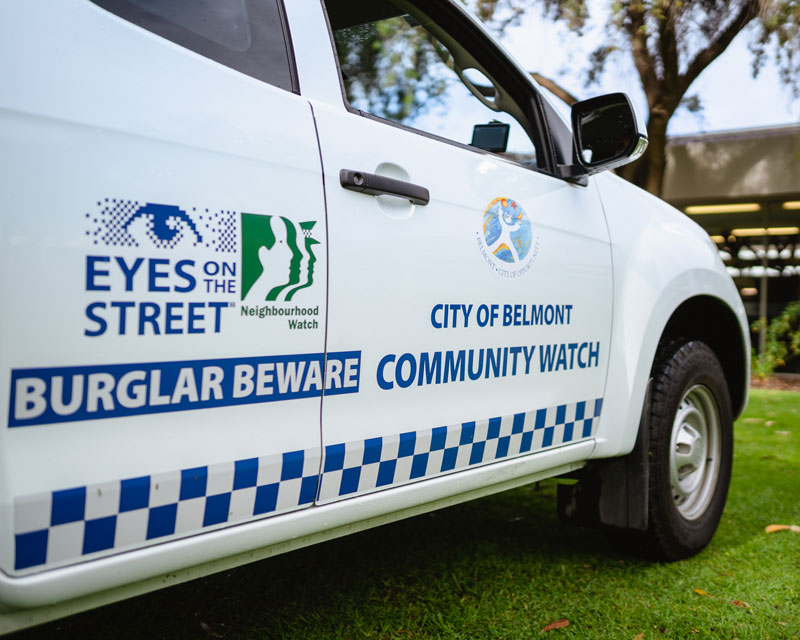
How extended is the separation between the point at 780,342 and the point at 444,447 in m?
9.86

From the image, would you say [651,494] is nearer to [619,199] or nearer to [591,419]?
[591,419]

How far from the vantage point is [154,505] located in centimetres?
119

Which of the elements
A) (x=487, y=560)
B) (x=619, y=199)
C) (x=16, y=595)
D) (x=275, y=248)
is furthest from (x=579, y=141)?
(x=16, y=595)

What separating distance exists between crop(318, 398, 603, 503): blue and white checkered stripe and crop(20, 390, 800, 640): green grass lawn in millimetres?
556

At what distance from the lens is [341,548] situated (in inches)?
105

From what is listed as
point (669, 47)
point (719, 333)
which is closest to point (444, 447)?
point (719, 333)

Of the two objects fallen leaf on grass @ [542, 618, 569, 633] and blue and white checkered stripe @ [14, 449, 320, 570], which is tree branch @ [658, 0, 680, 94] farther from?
blue and white checkered stripe @ [14, 449, 320, 570]

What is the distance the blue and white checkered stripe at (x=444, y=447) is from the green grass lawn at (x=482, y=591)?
556 millimetres

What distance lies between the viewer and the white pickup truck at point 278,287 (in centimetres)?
107

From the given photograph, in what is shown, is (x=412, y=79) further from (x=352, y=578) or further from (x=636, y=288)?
(x=352, y=578)

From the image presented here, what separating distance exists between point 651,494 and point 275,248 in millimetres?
1686

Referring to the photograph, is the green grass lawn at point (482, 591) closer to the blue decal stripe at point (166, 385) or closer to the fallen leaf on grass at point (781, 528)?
the fallen leaf on grass at point (781, 528)

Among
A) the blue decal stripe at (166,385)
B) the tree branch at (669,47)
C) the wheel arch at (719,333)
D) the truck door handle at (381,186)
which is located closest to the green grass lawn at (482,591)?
the wheel arch at (719,333)

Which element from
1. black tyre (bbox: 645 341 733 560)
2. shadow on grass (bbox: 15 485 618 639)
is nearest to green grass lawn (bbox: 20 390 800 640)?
shadow on grass (bbox: 15 485 618 639)
